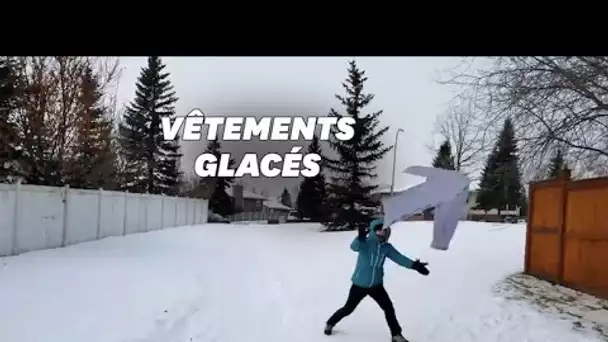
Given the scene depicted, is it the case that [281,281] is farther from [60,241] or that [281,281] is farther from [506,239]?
[60,241]

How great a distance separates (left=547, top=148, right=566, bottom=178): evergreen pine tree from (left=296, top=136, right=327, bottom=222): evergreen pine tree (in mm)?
2114

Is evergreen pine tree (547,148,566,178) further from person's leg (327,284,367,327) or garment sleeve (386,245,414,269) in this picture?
person's leg (327,284,367,327)

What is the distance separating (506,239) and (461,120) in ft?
7.36

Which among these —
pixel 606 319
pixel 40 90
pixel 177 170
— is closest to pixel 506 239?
pixel 606 319

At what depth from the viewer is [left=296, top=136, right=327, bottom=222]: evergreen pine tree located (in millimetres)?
4236

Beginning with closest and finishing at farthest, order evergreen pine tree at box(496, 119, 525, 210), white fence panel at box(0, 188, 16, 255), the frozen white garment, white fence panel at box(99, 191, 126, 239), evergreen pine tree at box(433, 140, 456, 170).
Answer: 1. the frozen white garment
2. evergreen pine tree at box(433, 140, 456, 170)
3. evergreen pine tree at box(496, 119, 525, 210)
4. white fence panel at box(0, 188, 16, 255)
5. white fence panel at box(99, 191, 126, 239)

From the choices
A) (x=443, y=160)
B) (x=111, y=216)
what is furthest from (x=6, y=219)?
(x=443, y=160)

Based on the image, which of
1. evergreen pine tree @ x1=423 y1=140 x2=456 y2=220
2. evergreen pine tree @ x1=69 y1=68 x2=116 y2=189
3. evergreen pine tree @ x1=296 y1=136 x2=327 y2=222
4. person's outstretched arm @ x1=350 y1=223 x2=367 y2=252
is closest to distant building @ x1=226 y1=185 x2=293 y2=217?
evergreen pine tree @ x1=296 y1=136 x2=327 y2=222

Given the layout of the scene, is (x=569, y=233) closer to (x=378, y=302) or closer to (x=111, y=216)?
(x=378, y=302)

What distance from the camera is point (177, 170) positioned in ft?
16.5

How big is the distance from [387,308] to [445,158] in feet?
3.57

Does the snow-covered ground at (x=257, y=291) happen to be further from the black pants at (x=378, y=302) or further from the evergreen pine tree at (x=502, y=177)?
the evergreen pine tree at (x=502, y=177)
